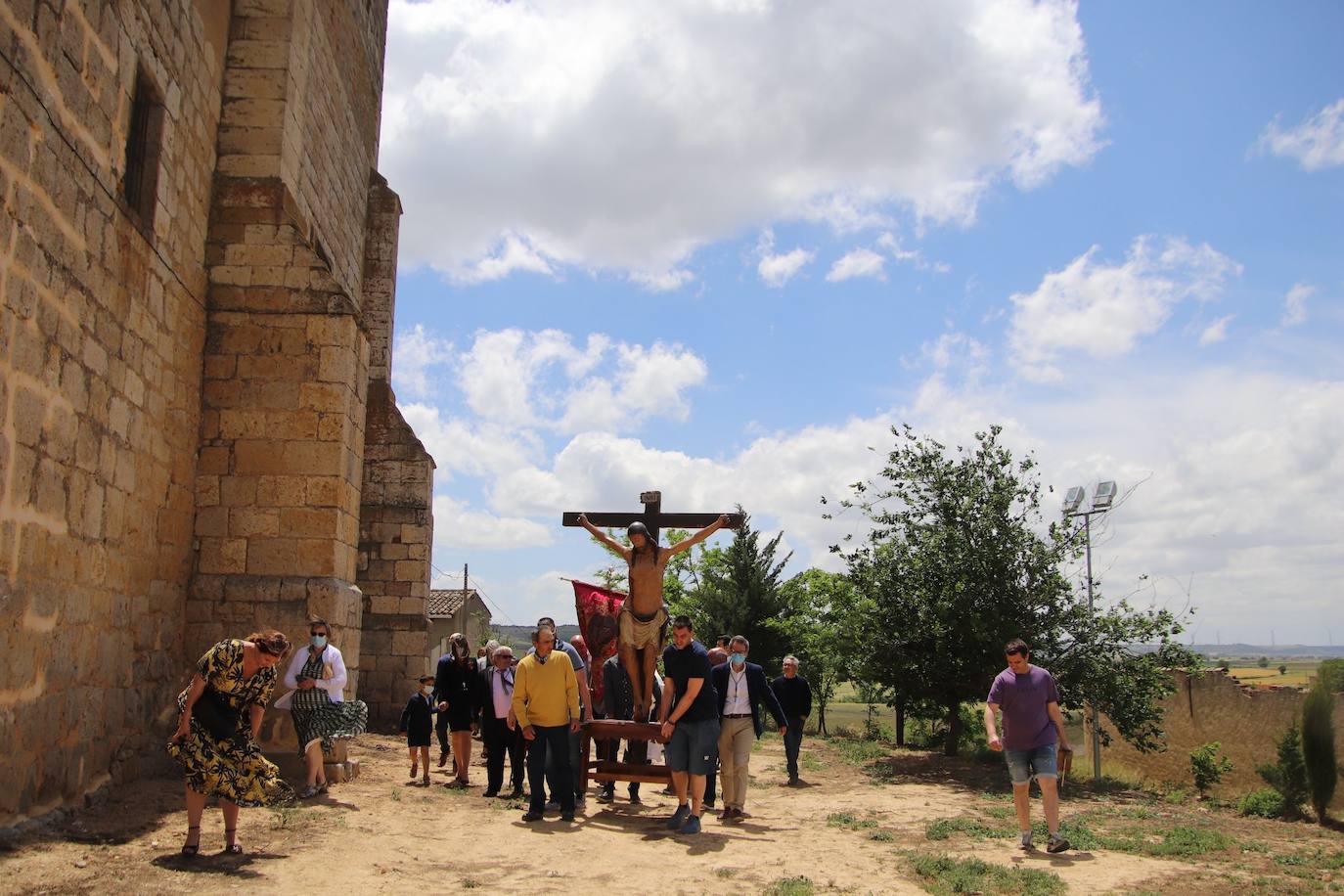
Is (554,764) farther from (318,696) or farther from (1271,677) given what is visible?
(1271,677)

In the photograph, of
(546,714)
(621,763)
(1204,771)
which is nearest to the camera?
(546,714)

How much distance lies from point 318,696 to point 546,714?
192 centimetres

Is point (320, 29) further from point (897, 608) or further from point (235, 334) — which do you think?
point (897, 608)

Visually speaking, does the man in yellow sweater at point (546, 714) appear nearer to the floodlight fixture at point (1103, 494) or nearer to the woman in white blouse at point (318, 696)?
the woman in white blouse at point (318, 696)

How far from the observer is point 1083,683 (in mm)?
13633

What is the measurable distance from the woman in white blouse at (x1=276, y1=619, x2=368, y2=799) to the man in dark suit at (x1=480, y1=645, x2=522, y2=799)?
1296mm

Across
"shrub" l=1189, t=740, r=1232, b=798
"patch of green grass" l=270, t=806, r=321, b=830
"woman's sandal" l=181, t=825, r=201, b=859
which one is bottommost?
"shrub" l=1189, t=740, r=1232, b=798

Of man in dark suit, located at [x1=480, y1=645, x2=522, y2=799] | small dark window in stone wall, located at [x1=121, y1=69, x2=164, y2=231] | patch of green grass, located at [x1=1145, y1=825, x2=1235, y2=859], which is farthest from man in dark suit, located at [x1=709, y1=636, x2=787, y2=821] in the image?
small dark window in stone wall, located at [x1=121, y1=69, x2=164, y2=231]

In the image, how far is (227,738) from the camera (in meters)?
5.98

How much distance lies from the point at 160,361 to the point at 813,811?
6720 mm

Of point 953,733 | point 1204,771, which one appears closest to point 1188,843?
point 953,733

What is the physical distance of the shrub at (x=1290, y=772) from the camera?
44.4 feet

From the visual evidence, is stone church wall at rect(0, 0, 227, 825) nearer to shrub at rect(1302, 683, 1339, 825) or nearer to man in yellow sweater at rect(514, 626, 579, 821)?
man in yellow sweater at rect(514, 626, 579, 821)

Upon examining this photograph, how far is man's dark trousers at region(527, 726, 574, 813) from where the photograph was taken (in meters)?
8.03
